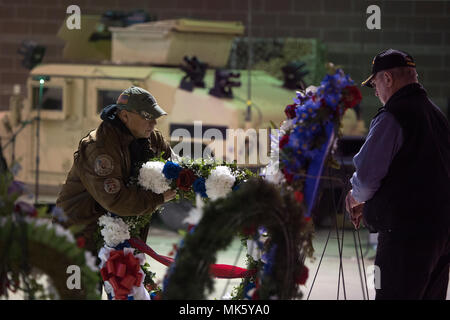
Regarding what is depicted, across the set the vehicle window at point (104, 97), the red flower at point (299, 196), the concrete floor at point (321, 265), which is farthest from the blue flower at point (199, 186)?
the vehicle window at point (104, 97)

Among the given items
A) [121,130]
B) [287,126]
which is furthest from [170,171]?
[287,126]

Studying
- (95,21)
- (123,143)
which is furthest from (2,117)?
(123,143)

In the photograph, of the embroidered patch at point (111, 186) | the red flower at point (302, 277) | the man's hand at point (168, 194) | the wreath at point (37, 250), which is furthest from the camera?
the man's hand at point (168, 194)

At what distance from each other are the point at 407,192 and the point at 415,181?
0.07 metres

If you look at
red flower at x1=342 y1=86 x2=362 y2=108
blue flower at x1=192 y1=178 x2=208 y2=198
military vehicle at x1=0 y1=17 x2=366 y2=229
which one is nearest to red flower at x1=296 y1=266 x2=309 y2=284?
red flower at x1=342 y1=86 x2=362 y2=108

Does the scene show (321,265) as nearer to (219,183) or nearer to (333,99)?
(219,183)

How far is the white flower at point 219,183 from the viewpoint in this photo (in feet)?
15.7

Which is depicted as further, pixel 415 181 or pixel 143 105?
pixel 143 105

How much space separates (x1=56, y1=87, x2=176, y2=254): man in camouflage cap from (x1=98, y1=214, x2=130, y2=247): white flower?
101 mm

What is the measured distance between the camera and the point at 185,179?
4.80 metres

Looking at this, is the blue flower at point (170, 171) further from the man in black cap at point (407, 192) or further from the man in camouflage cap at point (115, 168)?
the man in black cap at point (407, 192)

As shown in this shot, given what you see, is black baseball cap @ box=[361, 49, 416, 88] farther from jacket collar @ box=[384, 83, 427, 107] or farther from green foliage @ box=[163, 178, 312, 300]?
green foliage @ box=[163, 178, 312, 300]

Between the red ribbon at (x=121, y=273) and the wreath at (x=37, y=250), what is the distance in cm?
113

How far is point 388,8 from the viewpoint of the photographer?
56.2 feet
